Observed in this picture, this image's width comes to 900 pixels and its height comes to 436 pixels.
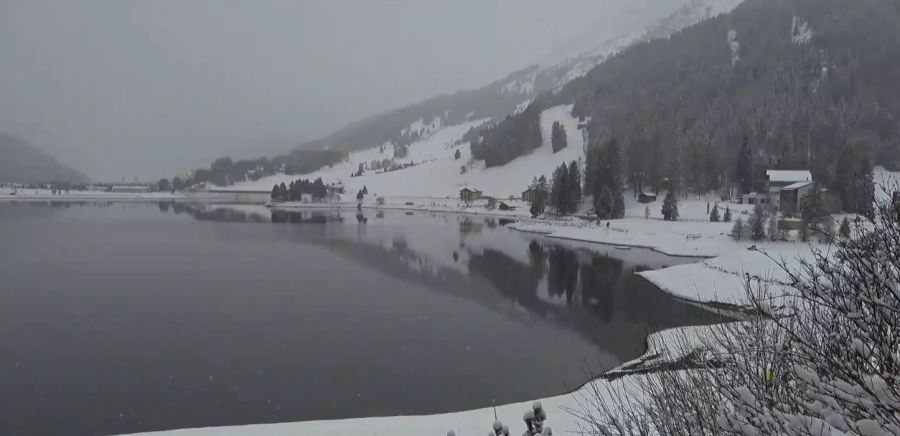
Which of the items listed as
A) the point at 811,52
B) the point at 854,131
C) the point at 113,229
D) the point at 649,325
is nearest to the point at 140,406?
the point at 649,325

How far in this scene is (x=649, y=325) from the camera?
76.0ft

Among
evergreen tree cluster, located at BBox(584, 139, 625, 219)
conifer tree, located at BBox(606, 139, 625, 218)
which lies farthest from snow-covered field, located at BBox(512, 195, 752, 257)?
evergreen tree cluster, located at BBox(584, 139, 625, 219)

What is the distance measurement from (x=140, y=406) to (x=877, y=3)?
525 ft

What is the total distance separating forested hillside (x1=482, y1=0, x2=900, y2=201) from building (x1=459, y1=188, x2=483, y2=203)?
25502 mm

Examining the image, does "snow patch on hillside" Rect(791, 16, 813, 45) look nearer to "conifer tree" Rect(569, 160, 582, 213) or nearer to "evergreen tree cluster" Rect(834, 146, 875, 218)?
"evergreen tree cluster" Rect(834, 146, 875, 218)

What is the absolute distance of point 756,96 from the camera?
109 m

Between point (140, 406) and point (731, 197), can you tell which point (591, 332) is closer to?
point (140, 406)

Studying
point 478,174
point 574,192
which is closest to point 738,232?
point 574,192

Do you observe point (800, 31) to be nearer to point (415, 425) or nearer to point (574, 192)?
point (574, 192)

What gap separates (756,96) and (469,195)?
6026cm

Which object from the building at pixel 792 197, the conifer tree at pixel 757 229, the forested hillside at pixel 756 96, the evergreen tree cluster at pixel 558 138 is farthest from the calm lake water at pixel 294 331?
the evergreen tree cluster at pixel 558 138

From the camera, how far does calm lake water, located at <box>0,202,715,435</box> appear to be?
15078 mm

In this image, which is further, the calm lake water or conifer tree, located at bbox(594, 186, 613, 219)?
conifer tree, located at bbox(594, 186, 613, 219)

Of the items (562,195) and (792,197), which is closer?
(792,197)
